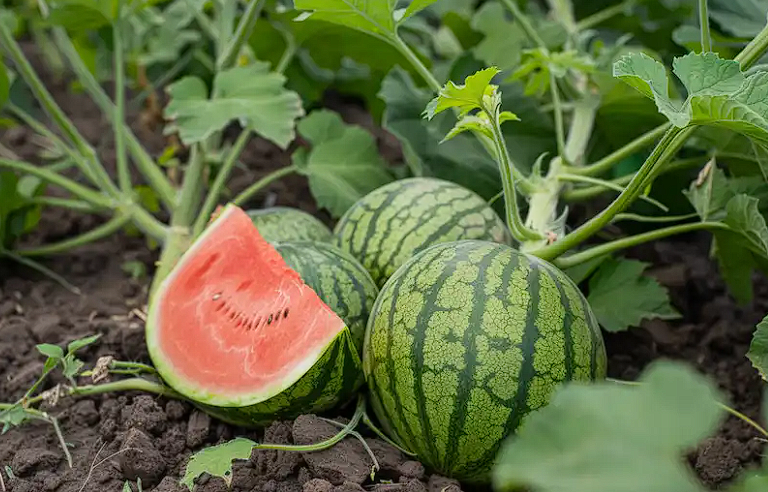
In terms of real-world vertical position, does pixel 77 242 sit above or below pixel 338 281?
below

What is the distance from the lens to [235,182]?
3.02 meters

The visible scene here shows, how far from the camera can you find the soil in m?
1.66

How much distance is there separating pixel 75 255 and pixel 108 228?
0.25m

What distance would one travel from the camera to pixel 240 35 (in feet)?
7.76

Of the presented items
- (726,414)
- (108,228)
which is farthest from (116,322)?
(726,414)

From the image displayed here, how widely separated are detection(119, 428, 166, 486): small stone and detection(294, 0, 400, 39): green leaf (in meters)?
0.96

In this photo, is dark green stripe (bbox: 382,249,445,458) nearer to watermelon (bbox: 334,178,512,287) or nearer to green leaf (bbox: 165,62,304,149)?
watermelon (bbox: 334,178,512,287)

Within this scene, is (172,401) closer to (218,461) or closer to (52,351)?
(52,351)

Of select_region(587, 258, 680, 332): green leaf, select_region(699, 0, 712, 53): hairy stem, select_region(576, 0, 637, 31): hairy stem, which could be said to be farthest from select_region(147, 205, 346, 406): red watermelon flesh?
select_region(576, 0, 637, 31): hairy stem

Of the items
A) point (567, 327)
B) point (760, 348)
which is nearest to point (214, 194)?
point (567, 327)

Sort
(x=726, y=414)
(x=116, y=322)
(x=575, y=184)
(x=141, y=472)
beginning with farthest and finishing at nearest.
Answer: (x=575, y=184) → (x=116, y=322) → (x=726, y=414) → (x=141, y=472)

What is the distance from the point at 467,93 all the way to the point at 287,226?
2.44 ft

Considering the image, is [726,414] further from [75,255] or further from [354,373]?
[75,255]

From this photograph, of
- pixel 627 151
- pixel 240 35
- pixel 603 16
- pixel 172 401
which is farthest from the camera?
pixel 603 16
